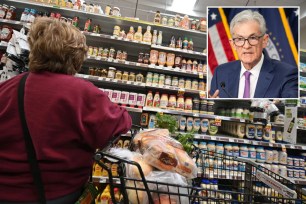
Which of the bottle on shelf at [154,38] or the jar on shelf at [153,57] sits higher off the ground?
the bottle on shelf at [154,38]

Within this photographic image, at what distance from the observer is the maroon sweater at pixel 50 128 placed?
725mm

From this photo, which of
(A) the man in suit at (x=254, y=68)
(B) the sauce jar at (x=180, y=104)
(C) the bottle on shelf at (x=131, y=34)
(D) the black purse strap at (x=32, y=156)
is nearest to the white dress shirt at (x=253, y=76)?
(A) the man in suit at (x=254, y=68)

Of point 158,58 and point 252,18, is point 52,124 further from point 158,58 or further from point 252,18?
point 158,58

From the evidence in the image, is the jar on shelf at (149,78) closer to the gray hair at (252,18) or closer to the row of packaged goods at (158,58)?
the row of packaged goods at (158,58)

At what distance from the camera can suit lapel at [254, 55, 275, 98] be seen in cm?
140

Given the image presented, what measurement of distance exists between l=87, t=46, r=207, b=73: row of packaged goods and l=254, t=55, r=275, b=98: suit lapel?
65.0 inches

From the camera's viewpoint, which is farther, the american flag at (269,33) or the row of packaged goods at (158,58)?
the row of packaged goods at (158,58)

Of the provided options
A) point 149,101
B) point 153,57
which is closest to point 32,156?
point 149,101

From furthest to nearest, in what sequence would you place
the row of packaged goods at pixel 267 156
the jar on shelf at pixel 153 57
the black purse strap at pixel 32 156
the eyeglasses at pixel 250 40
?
the jar on shelf at pixel 153 57 < the row of packaged goods at pixel 267 156 < the eyeglasses at pixel 250 40 < the black purse strap at pixel 32 156

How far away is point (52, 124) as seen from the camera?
0.73m

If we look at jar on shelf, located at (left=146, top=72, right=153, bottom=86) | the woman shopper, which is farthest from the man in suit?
jar on shelf, located at (left=146, top=72, right=153, bottom=86)

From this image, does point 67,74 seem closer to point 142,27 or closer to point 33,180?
point 33,180

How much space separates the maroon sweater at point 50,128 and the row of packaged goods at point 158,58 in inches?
88.9

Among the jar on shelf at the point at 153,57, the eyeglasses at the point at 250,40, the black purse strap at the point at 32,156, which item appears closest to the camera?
the black purse strap at the point at 32,156
